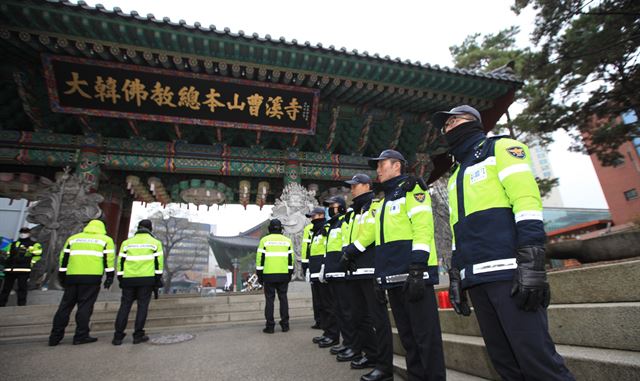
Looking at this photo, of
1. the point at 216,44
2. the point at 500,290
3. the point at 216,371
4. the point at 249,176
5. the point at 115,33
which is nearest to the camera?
the point at 500,290

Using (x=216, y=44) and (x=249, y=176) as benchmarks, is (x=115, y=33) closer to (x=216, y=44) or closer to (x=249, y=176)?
(x=216, y=44)

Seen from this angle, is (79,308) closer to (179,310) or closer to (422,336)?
(179,310)

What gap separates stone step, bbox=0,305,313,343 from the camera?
591 cm

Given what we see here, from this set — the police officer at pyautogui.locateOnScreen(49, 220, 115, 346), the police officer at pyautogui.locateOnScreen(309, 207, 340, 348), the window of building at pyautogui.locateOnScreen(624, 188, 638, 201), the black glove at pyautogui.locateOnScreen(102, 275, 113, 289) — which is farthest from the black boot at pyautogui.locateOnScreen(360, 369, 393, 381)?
the window of building at pyautogui.locateOnScreen(624, 188, 638, 201)

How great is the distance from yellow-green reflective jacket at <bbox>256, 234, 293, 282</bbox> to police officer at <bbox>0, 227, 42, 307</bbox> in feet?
18.2

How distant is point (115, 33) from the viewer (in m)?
6.93

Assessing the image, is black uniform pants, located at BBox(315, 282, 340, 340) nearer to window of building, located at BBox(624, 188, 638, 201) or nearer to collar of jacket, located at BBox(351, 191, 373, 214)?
collar of jacket, located at BBox(351, 191, 373, 214)

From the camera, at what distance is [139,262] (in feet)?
17.8

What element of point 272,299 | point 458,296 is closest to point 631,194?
point 272,299

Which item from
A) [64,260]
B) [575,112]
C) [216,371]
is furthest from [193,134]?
[575,112]

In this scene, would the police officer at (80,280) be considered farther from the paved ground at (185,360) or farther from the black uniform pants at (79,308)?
the paved ground at (185,360)

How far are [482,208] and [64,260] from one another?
21.2ft

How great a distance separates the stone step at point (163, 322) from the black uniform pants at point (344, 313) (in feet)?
12.1

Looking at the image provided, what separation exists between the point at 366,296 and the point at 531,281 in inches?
79.7
